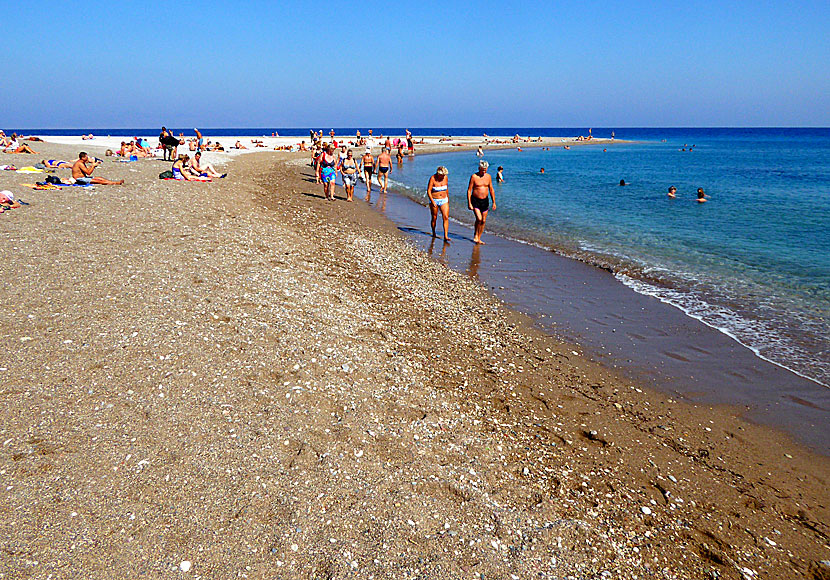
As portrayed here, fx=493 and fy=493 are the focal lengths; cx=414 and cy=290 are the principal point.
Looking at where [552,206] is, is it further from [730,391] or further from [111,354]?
[111,354]

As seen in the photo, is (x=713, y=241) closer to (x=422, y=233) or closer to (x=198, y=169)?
(x=422, y=233)

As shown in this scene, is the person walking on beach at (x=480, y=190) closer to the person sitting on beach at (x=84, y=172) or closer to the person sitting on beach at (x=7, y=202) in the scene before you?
the person sitting on beach at (x=7, y=202)

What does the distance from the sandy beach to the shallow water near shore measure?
482 millimetres

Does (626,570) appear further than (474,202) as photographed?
No

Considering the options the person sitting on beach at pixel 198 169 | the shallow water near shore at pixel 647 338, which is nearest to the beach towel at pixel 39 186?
the person sitting on beach at pixel 198 169

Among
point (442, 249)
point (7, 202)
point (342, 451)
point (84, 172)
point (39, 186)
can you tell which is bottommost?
point (342, 451)

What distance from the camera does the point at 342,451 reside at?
4.91 m

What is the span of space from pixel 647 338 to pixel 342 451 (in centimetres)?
614

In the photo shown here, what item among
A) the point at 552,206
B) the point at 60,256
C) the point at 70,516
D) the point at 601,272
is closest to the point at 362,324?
the point at 70,516

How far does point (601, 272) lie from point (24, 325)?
12.0 metres

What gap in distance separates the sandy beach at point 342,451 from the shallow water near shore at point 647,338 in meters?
0.48

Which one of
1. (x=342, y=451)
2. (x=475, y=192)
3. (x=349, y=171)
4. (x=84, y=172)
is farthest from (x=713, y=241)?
(x=84, y=172)

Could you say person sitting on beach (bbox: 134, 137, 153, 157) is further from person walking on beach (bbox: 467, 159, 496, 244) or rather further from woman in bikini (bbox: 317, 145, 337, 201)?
person walking on beach (bbox: 467, 159, 496, 244)

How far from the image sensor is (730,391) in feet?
22.6
